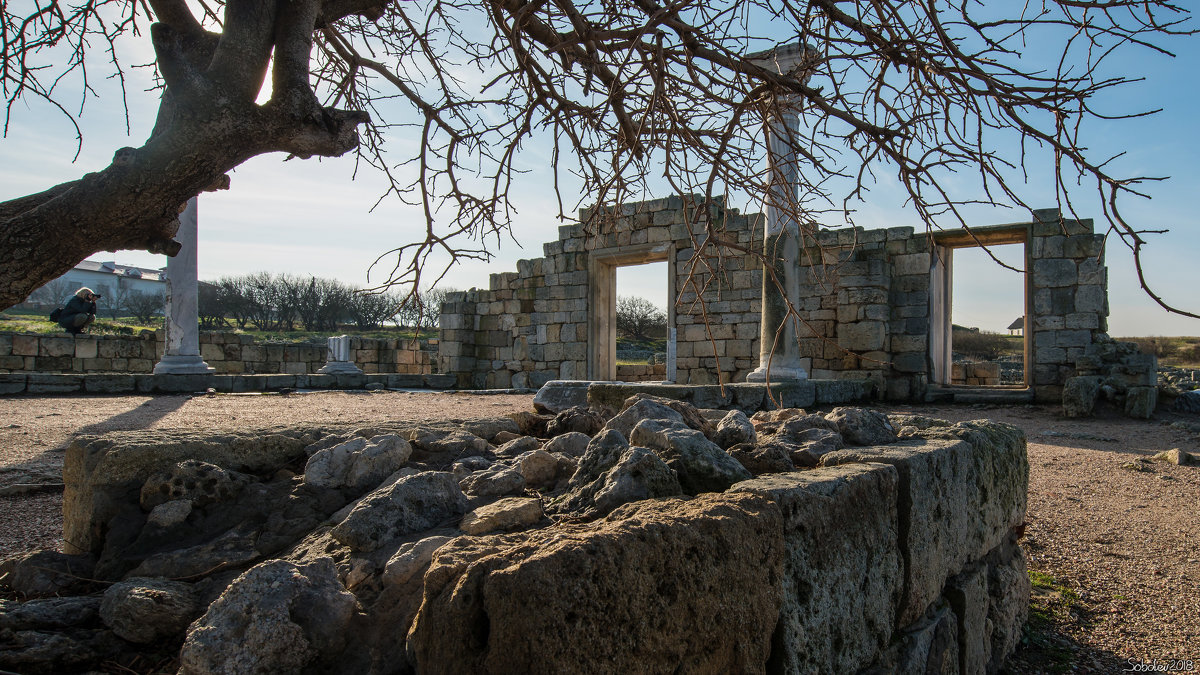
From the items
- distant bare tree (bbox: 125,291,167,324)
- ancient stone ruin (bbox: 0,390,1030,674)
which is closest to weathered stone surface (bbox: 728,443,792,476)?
ancient stone ruin (bbox: 0,390,1030,674)

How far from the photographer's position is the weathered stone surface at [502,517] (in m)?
1.73

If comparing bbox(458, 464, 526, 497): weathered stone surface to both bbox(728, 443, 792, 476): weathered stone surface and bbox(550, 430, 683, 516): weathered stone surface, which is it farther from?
bbox(728, 443, 792, 476): weathered stone surface

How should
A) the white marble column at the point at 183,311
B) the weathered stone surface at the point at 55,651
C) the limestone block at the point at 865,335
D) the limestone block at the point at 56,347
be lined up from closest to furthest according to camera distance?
the weathered stone surface at the point at 55,651 → the white marble column at the point at 183,311 → the limestone block at the point at 865,335 → the limestone block at the point at 56,347

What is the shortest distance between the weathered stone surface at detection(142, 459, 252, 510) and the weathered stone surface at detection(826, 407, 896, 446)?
2195 mm

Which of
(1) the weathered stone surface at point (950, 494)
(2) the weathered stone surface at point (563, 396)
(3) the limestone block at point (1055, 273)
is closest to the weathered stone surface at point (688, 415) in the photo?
(1) the weathered stone surface at point (950, 494)

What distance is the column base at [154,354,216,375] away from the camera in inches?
419

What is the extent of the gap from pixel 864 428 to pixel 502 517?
161 cm

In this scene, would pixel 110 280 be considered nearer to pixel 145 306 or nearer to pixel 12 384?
pixel 145 306

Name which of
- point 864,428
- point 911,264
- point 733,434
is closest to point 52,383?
point 733,434

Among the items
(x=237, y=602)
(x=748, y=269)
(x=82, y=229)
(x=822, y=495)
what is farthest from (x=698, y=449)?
(x=748, y=269)

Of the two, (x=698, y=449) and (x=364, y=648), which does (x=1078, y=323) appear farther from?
(x=364, y=648)

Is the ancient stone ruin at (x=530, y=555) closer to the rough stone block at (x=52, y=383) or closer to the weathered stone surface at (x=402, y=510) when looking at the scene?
the weathered stone surface at (x=402, y=510)

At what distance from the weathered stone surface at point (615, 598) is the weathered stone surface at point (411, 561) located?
18 cm

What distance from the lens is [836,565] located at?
1.76m
